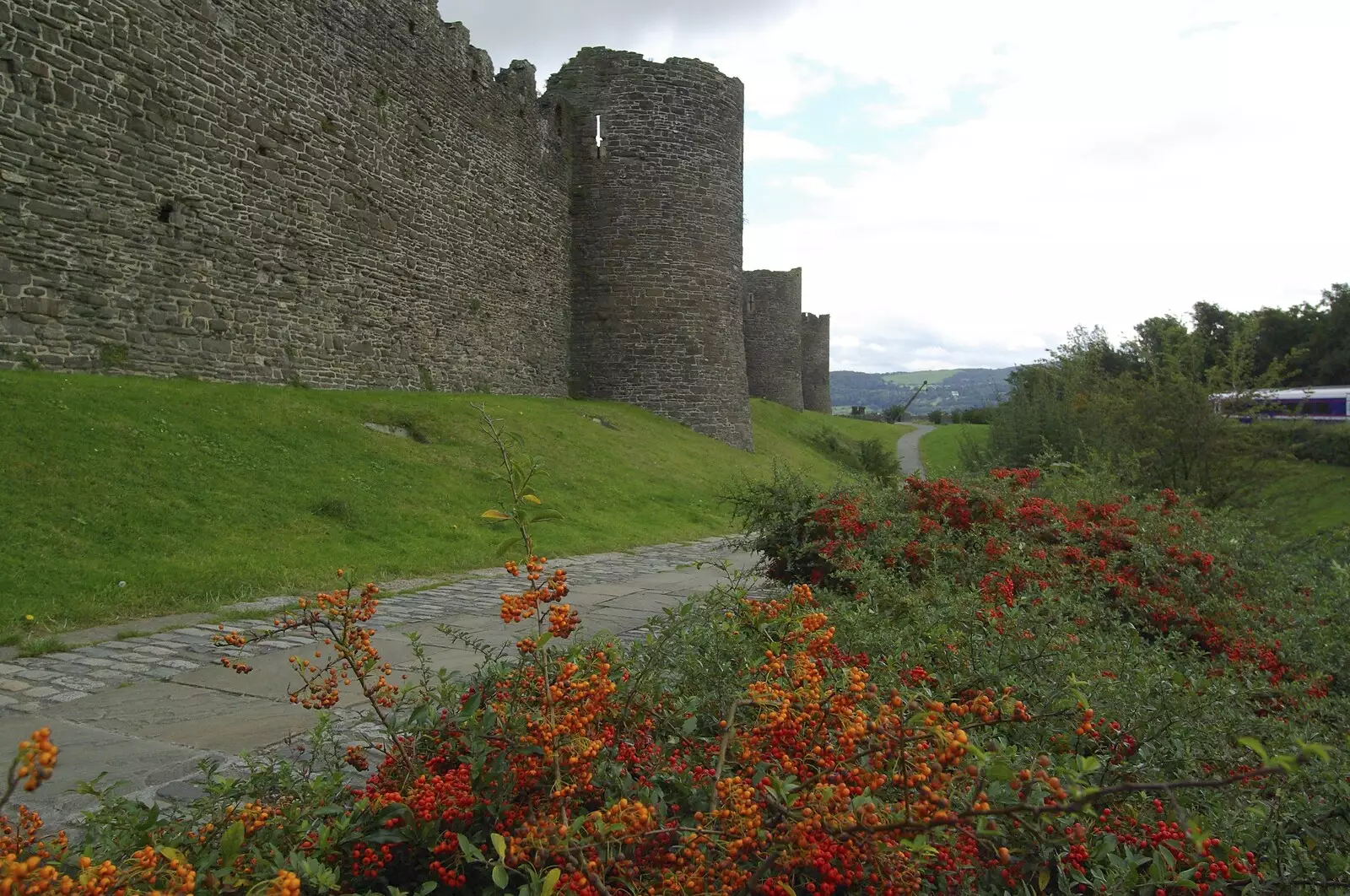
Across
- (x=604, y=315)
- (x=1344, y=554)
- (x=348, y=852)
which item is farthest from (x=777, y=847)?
(x=604, y=315)

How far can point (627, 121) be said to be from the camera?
22016mm

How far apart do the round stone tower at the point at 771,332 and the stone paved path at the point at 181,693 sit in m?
33.6

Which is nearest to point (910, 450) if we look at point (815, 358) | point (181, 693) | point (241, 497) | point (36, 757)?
point (815, 358)

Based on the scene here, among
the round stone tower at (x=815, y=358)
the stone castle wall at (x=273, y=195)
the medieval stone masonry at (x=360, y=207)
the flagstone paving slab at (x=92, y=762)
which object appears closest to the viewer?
the flagstone paving slab at (x=92, y=762)

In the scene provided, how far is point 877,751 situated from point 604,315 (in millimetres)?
21188

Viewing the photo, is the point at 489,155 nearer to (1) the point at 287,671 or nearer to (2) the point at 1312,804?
(1) the point at 287,671

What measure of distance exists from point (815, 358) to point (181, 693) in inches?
1797

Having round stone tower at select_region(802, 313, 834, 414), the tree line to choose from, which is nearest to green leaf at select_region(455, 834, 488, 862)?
the tree line

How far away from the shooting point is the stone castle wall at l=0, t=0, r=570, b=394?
33.4 feet

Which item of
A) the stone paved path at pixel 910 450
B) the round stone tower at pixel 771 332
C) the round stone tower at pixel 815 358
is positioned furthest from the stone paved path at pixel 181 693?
the round stone tower at pixel 815 358

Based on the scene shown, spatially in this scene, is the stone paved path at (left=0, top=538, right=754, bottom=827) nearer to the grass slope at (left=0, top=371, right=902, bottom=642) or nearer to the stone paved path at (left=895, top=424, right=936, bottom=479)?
the grass slope at (left=0, top=371, right=902, bottom=642)

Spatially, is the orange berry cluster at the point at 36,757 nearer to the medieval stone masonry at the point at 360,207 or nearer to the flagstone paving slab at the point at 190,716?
the flagstone paving slab at the point at 190,716

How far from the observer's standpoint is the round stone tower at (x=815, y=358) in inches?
1898

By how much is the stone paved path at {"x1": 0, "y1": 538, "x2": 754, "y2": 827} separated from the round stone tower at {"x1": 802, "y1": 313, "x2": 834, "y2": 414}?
4195 centimetres
